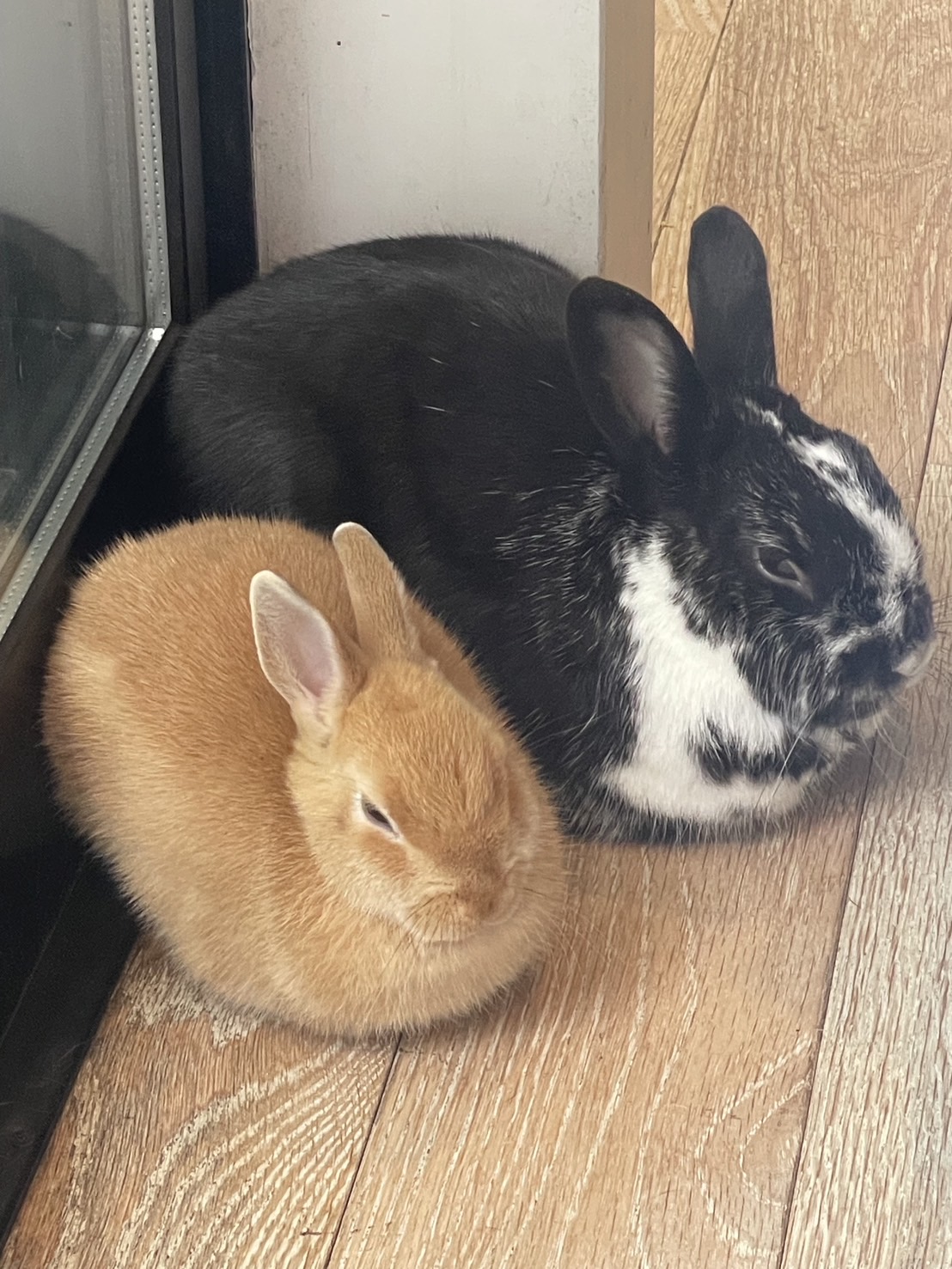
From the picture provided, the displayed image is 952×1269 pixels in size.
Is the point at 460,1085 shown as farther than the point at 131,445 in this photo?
No

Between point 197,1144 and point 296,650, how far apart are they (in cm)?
33

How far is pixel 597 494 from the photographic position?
1.10 metres

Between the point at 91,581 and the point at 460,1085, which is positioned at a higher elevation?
the point at 91,581

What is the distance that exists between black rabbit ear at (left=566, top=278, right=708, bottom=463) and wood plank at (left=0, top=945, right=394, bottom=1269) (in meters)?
0.45

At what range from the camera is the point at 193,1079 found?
1.02 meters

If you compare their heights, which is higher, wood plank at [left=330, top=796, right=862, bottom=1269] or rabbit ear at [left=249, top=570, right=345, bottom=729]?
rabbit ear at [left=249, top=570, right=345, bottom=729]

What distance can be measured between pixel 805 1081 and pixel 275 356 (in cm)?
64

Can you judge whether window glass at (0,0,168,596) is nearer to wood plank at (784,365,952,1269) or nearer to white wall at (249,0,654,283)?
white wall at (249,0,654,283)

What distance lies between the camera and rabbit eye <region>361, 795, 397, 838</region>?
89 cm

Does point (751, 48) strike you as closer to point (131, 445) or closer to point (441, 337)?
point (441, 337)

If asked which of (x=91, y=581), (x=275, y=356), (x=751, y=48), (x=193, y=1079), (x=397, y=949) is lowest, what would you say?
(x=193, y=1079)

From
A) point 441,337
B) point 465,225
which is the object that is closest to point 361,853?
point 441,337

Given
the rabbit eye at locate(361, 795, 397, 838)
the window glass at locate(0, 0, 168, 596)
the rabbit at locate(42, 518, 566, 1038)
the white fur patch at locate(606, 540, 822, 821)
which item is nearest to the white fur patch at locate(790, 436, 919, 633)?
the white fur patch at locate(606, 540, 822, 821)

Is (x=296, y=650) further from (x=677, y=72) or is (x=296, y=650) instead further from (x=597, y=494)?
(x=677, y=72)
